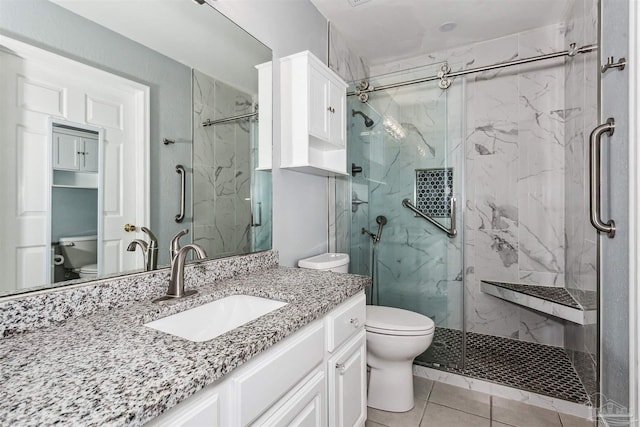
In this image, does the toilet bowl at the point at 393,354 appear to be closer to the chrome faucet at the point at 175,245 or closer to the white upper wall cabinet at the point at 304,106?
the white upper wall cabinet at the point at 304,106

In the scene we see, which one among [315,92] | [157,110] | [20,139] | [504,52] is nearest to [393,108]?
[315,92]

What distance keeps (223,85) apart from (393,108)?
131cm

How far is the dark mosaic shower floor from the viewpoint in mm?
1892

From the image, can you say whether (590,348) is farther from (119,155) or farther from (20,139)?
(20,139)

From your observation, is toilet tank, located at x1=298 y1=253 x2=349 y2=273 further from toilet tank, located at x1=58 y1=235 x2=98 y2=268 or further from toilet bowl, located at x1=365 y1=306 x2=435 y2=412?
toilet tank, located at x1=58 y1=235 x2=98 y2=268

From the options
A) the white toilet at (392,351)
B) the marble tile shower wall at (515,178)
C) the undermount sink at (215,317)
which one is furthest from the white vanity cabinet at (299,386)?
the marble tile shower wall at (515,178)

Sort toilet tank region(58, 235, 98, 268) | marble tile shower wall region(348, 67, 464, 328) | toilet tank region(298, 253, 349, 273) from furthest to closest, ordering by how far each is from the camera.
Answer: marble tile shower wall region(348, 67, 464, 328), toilet tank region(298, 253, 349, 273), toilet tank region(58, 235, 98, 268)

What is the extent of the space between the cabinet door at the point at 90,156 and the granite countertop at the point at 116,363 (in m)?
0.43

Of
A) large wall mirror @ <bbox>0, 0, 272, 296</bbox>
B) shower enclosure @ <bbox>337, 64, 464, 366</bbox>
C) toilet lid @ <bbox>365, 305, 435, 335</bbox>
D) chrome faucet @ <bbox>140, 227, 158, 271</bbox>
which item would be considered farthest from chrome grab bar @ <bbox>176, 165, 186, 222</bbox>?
shower enclosure @ <bbox>337, 64, 464, 366</bbox>

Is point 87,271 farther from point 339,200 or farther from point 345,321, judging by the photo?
point 339,200

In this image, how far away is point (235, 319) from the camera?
3.90ft

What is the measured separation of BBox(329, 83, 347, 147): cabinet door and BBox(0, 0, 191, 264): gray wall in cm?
86

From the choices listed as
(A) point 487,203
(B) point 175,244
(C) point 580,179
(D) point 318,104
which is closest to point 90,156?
(B) point 175,244

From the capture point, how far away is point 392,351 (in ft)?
5.76
